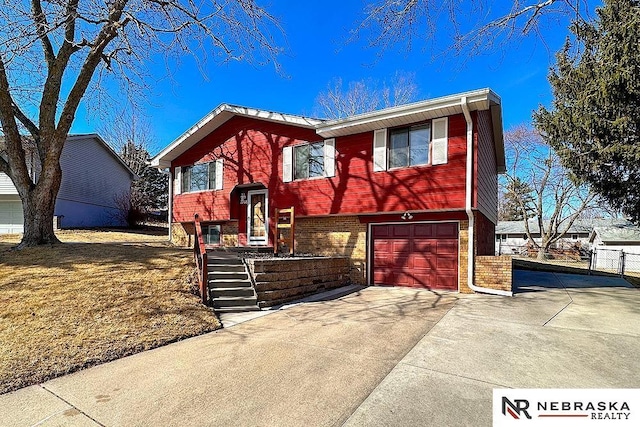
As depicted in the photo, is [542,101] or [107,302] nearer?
[107,302]

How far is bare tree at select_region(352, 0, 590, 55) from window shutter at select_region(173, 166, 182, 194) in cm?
1168

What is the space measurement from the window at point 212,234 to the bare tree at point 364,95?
47.6ft

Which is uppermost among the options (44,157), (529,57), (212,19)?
(212,19)

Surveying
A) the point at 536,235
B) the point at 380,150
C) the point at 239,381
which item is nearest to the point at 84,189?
the point at 380,150

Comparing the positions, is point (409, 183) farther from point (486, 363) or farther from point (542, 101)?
point (542, 101)

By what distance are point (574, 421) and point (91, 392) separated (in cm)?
446

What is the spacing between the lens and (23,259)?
8281 mm

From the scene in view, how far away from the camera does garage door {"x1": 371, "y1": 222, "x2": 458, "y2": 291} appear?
383 inches

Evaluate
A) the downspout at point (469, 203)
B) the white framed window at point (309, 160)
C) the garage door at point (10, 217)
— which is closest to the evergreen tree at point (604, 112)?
the downspout at point (469, 203)

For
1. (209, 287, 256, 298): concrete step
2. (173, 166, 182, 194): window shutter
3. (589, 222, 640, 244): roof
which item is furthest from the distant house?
(209, 287, 256, 298): concrete step

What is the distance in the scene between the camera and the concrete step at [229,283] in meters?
7.64

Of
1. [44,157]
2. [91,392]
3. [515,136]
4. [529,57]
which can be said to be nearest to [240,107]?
[44,157]

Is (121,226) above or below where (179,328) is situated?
above

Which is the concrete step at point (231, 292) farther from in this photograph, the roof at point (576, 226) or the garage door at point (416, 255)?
the roof at point (576, 226)
